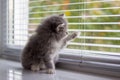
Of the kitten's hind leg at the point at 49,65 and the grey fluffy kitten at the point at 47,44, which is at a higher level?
the grey fluffy kitten at the point at 47,44

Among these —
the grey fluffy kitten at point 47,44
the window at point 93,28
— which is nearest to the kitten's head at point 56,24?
the grey fluffy kitten at point 47,44

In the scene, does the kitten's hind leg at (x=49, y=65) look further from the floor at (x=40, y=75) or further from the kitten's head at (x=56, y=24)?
the kitten's head at (x=56, y=24)

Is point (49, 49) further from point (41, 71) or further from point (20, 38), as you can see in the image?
point (20, 38)

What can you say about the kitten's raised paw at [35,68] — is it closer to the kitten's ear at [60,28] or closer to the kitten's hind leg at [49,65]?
the kitten's hind leg at [49,65]

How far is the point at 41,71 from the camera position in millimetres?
1169

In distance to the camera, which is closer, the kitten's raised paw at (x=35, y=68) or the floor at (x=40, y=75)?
the floor at (x=40, y=75)

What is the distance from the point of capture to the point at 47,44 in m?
1.11

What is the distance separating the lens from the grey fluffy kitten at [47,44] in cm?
112

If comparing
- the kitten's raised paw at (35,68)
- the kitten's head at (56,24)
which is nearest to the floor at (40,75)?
the kitten's raised paw at (35,68)

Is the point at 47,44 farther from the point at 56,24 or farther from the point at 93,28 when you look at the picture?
the point at 93,28

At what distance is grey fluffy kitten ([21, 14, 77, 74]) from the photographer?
112 centimetres

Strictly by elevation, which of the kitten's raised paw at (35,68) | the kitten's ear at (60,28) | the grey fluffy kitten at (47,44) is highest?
the kitten's ear at (60,28)

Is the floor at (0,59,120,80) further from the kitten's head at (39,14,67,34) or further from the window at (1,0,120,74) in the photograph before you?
the kitten's head at (39,14,67,34)

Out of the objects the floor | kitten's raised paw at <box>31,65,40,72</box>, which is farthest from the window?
kitten's raised paw at <box>31,65,40,72</box>
